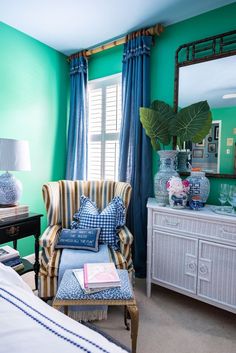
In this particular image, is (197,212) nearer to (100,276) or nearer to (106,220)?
(106,220)

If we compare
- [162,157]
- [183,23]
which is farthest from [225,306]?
[183,23]

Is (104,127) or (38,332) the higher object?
(104,127)

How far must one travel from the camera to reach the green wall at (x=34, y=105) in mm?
2373

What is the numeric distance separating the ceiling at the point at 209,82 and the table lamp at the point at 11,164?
1.50 meters

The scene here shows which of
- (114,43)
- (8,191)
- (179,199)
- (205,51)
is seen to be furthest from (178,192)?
(114,43)

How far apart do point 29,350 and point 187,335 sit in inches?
56.4

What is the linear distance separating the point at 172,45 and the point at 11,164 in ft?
6.10

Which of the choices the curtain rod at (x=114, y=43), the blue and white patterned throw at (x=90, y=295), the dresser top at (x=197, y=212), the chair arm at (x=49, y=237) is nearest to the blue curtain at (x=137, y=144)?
the curtain rod at (x=114, y=43)

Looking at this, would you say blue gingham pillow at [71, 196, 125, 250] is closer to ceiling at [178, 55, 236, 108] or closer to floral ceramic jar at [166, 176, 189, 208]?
floral ceramic jar at [166, 176, 189, 208]

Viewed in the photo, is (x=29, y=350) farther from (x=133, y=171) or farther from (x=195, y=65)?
(x=195, y=65)

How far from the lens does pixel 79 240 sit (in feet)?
6.09

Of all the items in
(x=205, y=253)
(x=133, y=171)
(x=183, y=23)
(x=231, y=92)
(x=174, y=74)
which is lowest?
(x=205, y=253)

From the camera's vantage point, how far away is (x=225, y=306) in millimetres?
1658

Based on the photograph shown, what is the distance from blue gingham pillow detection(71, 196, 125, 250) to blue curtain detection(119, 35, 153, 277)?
0.35 m
